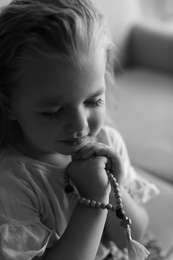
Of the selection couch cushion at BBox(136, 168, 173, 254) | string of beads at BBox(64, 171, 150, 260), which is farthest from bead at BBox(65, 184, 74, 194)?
couch cushion at BBox(136, 168, 173, 254)

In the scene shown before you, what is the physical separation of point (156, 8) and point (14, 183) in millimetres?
1509

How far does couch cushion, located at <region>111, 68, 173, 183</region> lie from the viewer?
1.20 m

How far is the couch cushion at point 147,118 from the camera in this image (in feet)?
3.94

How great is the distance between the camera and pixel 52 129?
0.68 m

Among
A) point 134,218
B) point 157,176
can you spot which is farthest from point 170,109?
point 134,218

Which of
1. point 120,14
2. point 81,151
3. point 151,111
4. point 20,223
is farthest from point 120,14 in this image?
point 20,223

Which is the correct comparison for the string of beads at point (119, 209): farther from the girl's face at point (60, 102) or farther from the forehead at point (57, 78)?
the forehead at point (57, 78)

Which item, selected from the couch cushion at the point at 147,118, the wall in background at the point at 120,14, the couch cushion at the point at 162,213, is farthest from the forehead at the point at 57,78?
the wall in background at the point at 120,14

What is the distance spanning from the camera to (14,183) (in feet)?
2.36

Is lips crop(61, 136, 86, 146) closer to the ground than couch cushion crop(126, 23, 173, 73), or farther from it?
farther from it

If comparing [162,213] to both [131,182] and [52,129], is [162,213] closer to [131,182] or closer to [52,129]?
[131,182]

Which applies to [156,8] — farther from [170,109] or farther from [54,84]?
[54,84]

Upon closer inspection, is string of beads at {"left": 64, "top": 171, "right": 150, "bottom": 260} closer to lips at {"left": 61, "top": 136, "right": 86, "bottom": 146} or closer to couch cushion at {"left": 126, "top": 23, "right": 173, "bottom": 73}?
lips at {"left": 61, "top": 136, "right": 86, "bottom": 146}

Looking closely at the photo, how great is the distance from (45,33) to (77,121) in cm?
15
